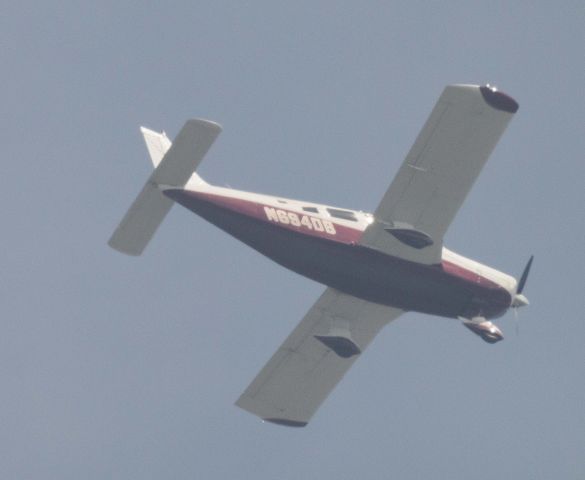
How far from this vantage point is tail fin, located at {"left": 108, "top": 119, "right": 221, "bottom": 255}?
34.5 m

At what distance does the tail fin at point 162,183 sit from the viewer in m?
34.5

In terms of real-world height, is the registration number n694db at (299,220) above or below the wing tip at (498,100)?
below

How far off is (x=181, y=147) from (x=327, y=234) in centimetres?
390

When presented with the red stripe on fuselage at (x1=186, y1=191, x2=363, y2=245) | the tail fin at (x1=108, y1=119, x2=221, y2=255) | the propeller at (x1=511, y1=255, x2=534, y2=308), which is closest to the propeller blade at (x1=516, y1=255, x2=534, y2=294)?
the propeller at (x1=511, y1=255, x2=534, y2=308)

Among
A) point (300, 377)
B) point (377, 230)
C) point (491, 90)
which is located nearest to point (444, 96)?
point (491, 90)

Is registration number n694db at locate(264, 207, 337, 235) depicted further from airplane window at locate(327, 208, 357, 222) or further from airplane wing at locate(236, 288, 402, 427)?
airplane wing at locate(236, 288, 402, 427)

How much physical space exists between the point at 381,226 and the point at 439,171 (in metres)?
1.86

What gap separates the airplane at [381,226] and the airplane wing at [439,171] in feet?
0.07

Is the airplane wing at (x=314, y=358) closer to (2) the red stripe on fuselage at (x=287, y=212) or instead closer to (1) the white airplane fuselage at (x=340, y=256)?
(1) the white airplane fuselage at (x=340, y=256)

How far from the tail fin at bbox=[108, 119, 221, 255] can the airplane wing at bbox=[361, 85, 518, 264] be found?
4.25m

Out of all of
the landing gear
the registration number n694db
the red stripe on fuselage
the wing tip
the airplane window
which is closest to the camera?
the wing tip

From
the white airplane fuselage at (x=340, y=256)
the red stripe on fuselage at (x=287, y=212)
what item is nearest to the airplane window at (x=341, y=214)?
the white airplane fuselage at (x=340, y=256)

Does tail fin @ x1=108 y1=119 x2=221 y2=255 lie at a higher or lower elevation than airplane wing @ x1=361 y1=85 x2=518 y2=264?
lower

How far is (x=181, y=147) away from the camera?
1367 inches
